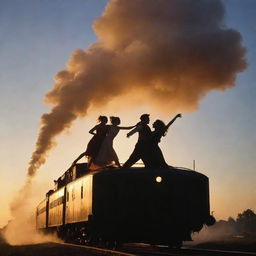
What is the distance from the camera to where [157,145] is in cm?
1388

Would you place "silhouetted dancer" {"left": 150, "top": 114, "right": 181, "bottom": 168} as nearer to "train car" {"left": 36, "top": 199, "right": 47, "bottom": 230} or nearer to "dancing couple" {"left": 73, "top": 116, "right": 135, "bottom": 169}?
"dancing couple" {"left": 73, "top": 116, "right": 135, "bottom": 169}

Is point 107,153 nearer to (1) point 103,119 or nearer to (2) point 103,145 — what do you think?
(2) point 103,145

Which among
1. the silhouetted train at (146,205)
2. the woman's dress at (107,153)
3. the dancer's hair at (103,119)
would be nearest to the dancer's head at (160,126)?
the silhouetted train at (146,205)

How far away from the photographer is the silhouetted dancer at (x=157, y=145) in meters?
13.7

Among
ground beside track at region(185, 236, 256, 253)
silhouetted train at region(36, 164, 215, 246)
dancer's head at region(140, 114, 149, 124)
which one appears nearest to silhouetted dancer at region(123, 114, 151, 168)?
dancer's head at region(140, 114, 149, 124)

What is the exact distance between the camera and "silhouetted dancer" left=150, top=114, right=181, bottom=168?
1370 cm

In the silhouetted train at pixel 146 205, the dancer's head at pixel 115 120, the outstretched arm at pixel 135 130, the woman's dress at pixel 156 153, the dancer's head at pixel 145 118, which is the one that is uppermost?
the dancer's head at pixel 115 120

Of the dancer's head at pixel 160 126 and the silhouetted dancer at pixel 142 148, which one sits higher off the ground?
the dancer's head at pixel 160 126

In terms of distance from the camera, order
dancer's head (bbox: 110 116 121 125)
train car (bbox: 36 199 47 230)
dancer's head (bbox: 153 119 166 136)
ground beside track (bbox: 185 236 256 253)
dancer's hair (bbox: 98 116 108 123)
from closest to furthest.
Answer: dancer's head (bbox: 153 119 166 136) → dancer's head (bbox: 110 116 121 125) → dancer's hair (bbox: 98 116 108 123) → ground beside track (bbox: 185 236 256 253) → train car (bbox: 36 199 47 230)

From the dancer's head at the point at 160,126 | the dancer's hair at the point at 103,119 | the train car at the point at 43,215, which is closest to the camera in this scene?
the dancer's head at the point at 160,126

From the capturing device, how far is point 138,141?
13992 mm

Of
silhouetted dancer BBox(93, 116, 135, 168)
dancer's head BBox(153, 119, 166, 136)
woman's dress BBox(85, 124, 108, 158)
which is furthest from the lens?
woman's dress BBox(85, 124, 108, 158)

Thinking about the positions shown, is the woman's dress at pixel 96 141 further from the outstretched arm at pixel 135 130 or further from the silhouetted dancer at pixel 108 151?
the outstretched arm at pixel 135 130

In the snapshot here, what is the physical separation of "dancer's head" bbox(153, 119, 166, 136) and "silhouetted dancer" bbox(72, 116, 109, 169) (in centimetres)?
298
